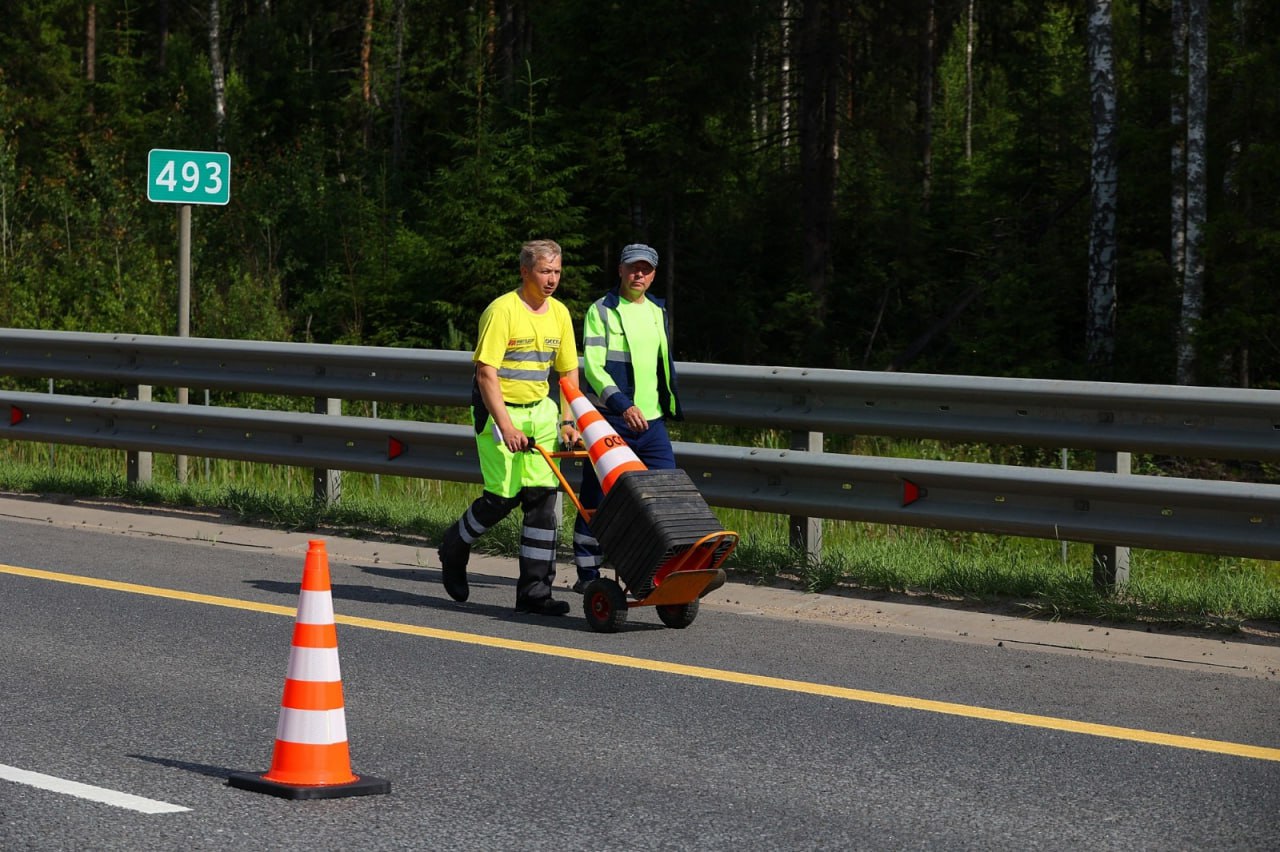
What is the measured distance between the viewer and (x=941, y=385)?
8602mm

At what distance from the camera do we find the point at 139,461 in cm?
1193

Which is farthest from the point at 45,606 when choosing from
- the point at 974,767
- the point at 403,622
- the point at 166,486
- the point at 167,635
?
the point at 974,767

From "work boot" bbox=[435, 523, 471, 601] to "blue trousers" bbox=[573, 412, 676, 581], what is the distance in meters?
0.53

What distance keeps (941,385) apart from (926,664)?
6.56 feet

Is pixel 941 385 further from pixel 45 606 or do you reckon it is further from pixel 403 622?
pixel 45 606

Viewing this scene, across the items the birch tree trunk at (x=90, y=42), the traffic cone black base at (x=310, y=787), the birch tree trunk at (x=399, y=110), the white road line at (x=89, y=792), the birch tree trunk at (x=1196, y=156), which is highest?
the birch tree trunk at (x=90, y=42)

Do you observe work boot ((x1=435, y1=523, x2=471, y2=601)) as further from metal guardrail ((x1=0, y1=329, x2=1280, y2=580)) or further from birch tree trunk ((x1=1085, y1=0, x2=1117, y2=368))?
birch tree trunk ((x1=1085, y1=0, x2=1117, y2=368))

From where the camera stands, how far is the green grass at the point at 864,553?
788 cm

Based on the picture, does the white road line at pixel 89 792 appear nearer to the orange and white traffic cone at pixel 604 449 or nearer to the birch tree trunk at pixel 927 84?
the orange and white traffic cone at pixel 604 449

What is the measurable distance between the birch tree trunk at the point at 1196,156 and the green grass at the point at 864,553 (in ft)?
53.4

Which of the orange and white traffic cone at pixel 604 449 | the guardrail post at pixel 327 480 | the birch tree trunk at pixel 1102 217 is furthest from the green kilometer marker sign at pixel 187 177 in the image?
the birch tree trunk at pixel 1102 217

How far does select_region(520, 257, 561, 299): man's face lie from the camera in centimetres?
801

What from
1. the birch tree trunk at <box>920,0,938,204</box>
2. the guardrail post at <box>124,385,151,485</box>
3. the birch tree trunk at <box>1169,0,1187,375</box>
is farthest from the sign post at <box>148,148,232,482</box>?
the birch tree trunk at <box>920,0,938,204</box>

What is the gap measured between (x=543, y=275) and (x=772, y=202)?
96.2ft
